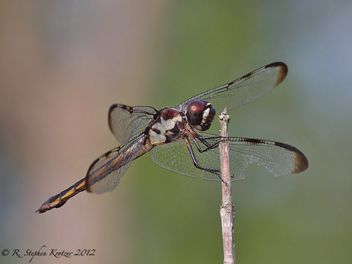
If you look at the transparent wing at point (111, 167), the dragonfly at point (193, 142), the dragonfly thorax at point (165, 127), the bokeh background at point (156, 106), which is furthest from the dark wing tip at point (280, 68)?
the bokeh background at point (156, 106)

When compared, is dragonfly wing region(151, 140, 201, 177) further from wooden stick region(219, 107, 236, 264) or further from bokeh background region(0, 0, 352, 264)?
bokeh background region(0, 0, 352, 264)

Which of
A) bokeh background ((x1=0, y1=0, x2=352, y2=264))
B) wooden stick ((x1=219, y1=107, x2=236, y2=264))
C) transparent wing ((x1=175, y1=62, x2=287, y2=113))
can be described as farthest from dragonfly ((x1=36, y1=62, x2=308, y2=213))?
bokeh background ((x1=0, y1=0, x2=352, y2=264))

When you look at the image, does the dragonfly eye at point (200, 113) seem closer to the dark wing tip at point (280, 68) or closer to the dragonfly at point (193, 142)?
the dragonfly at point (193, 142)

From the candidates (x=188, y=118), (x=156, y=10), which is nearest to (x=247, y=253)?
(x=188, y=118)

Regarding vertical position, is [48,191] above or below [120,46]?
below

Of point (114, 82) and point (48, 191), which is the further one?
point (114, 82)

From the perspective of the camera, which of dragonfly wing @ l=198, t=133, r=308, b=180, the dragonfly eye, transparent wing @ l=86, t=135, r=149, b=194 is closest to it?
transparent wing @ l=86, t=135, r=149, b=194

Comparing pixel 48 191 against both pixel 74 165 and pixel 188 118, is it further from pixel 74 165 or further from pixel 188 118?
pixel 188 118
